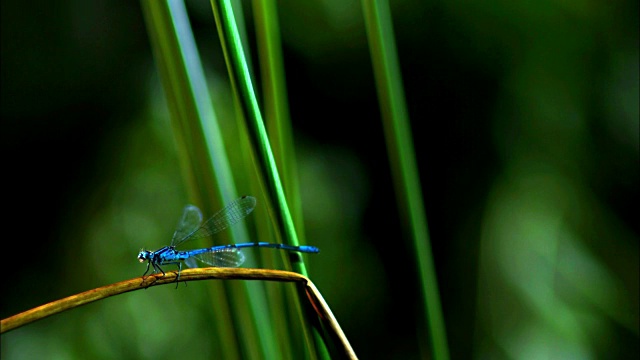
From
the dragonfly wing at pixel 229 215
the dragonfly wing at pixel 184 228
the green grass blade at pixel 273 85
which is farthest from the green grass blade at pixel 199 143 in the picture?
the dragonfly wing at pixel 184 228

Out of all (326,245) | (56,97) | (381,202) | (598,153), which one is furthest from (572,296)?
(56,97)

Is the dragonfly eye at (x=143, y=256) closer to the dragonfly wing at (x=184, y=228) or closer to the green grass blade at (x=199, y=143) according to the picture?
the dragonfly wing at (x=184, y=228)

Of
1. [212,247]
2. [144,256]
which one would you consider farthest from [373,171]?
[212,247]

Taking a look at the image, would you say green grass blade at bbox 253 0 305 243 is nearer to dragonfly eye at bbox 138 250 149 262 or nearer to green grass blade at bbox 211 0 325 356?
green grass blade at bbox 211 0 325 356

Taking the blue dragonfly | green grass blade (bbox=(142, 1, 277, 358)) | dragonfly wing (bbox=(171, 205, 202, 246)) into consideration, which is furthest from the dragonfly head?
green grass blade (bbox=(142, 1, 277, 358))

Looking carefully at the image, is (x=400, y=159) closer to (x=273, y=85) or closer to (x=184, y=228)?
(x=273, y=85)

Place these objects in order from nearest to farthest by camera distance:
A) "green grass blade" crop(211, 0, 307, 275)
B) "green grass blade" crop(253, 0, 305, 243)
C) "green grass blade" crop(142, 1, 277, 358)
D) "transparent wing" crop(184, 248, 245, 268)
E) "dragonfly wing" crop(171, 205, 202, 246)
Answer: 1. "green grass blade" crop(211, 0, 307, 275)
2. "green grass blade" crop(142, 1, 277, 358)
3. "green grass blade" crop(253, 0, 305, 243)
4. "transparent wing" crop(184, 248, 245, 268)
5. "dragonfly wing" crop(171, 205, 202, 246)

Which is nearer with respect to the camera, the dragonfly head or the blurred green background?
the dragonfly head
